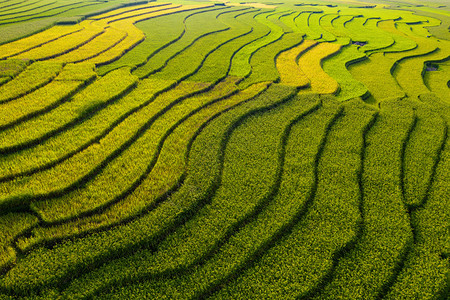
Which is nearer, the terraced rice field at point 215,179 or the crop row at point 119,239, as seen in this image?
the crop row at point 119,239

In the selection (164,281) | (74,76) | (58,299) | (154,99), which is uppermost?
(74,76)

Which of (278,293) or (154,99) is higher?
(154,99)

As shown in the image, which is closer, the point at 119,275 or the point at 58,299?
the point at 58,299

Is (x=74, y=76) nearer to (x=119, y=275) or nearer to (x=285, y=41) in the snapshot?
(x=119, y=275)

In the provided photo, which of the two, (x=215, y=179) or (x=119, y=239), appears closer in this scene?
(x=119, y=239)

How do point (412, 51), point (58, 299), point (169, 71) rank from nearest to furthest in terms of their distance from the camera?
point (58, 299), point (169, 71), point (412, 51)

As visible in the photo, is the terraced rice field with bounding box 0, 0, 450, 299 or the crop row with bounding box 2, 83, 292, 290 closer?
the crop row with bounding box 2, 83, 292, 290

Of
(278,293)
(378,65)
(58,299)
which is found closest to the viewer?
(58,299)

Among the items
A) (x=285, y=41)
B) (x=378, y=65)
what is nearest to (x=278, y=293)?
Answer: (x=378, y=65)
